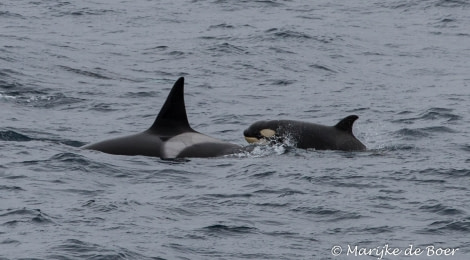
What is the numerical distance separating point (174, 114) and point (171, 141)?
0.48 metres

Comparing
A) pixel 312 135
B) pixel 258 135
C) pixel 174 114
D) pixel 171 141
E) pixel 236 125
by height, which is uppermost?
pixel 174 114

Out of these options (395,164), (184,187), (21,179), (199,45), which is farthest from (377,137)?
(199,45)

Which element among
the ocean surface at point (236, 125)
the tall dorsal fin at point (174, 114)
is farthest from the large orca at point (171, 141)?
the ocean surface at point (236, 125)

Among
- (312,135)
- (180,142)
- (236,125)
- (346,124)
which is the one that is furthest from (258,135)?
(236,125)

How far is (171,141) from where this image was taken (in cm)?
2019

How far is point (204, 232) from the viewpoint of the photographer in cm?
1512

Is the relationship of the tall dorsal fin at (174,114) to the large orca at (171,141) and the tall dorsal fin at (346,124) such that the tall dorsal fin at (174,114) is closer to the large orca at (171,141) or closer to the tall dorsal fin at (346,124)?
the large orca at (171,141)

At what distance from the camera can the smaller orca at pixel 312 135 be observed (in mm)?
20719

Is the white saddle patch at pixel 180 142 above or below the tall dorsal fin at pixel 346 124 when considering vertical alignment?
below

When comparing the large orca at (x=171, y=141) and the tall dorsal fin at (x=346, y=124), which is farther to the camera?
the tall dorsal fin at (x=346, y=124)

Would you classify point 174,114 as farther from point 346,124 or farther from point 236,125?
point 236,125

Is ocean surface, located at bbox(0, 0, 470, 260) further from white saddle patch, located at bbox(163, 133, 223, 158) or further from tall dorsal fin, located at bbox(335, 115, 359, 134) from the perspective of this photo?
tall dorsal fin, located at bbox(335, 115, 359, 134)

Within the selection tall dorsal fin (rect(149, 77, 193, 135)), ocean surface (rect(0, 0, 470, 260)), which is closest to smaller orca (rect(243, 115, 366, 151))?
ocean surface (rect(0, 0, 470, 260))

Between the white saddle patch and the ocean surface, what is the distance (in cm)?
39
